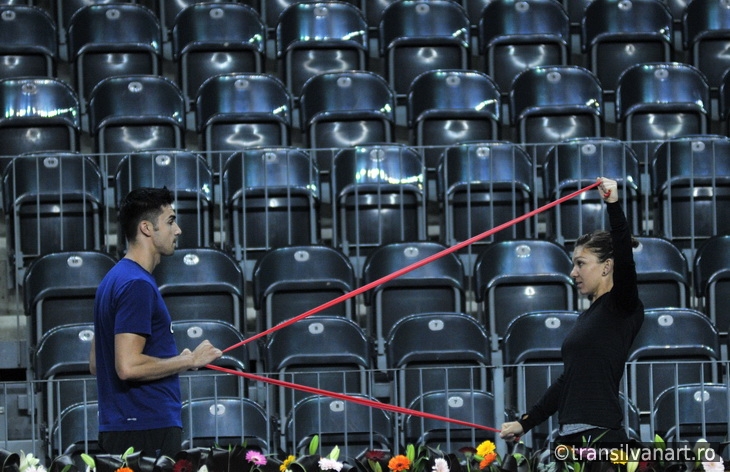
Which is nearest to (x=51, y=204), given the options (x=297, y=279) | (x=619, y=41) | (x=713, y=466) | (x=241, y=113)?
(x=241, y=113)

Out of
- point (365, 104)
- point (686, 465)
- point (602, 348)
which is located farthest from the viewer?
point (365, 104)

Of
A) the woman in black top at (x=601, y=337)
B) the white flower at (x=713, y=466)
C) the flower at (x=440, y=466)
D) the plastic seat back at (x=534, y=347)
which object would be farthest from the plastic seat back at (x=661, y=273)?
the flower at (x=440, y=466)

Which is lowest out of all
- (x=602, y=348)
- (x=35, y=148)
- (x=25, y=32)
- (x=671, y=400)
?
(x=671, y=400)

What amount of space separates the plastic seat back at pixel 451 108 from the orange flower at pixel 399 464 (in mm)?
4641

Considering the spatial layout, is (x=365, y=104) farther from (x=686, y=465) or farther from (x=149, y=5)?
(x=686, y=465)

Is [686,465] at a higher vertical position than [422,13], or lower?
lower

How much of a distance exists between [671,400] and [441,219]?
6.02ft

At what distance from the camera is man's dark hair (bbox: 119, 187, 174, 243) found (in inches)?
161

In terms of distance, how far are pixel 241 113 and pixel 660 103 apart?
2288 millimetres

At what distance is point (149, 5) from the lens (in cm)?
926

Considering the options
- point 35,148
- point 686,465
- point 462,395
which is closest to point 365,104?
point 35,148

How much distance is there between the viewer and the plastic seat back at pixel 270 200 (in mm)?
7238

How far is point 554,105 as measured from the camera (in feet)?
25.8

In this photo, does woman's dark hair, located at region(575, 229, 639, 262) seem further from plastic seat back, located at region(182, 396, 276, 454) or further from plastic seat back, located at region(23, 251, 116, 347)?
plastic seat back, located at region(23, 251, 116, 347)
